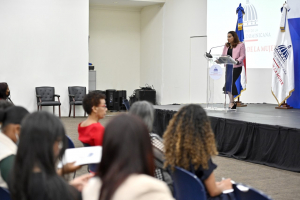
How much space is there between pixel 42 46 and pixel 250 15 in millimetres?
5474

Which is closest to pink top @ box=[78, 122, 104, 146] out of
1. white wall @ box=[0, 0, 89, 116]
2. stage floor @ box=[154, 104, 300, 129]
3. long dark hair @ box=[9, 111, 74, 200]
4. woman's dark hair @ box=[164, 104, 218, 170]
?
woman's dark hair @ box=[164, 104, 218, 170]

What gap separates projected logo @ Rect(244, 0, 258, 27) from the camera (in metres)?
8.12

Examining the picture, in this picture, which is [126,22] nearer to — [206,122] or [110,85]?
[110,85]

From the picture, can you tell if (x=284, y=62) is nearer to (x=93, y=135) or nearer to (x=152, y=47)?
(x=152, y=47)

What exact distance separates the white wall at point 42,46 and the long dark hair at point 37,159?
860cm

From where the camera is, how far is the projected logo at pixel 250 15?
812 cm

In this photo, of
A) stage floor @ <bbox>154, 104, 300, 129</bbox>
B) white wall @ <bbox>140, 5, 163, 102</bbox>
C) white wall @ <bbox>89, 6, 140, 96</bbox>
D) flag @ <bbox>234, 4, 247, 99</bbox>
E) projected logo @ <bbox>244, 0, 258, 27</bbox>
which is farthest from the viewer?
white wall @ <bbox>89, 6, 140, 96</bbox>

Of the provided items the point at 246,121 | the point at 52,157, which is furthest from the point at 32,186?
the point at 246,121

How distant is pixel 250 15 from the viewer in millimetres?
8250

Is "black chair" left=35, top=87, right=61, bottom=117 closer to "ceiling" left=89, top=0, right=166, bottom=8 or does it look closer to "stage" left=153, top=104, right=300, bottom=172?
"ceiling" left=89, top=0, right=166, bottom=8

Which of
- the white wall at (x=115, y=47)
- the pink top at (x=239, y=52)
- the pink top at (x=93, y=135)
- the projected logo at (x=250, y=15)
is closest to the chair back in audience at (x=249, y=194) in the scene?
the pink top at (x=93, y=135)

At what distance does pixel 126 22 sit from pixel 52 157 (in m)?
11.2

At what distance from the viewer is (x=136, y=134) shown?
3.14ft

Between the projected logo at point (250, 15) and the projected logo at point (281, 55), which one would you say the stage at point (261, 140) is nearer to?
the projected logo at point (281, 55)
